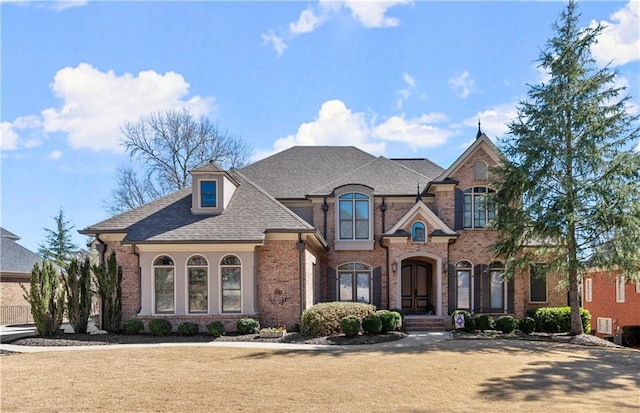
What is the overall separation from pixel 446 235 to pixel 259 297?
8.36m

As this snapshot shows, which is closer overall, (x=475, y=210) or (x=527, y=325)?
(x=527, y=325)

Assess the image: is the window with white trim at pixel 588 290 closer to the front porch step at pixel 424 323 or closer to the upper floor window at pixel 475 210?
the upper floor window at pixel 475 210

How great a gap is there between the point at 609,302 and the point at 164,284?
25806mm

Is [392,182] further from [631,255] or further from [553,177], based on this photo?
[631,255]

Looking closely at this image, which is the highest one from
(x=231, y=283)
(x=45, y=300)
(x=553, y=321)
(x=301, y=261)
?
(x=301, y=261)

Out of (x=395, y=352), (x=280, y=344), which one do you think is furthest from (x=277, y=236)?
(x=395, y=352)

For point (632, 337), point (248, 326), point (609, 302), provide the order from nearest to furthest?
1. point (248, 326)
2. point (632, 337)
3. point (609, 302)

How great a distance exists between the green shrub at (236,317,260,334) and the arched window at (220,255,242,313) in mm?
980

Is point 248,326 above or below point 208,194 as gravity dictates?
below

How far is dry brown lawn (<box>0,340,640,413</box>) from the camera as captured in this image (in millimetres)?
7922

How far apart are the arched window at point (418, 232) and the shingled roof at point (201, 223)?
5.28m

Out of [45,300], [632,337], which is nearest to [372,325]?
[45,300]

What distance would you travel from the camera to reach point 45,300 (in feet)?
54.3

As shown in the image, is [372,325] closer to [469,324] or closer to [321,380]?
[469,324]
